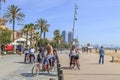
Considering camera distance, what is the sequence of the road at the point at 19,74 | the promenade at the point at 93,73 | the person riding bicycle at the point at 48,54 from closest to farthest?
the road at the point at 19,74, the promenade at the point at 93,73, the person riding bicycle at the point at 48,54

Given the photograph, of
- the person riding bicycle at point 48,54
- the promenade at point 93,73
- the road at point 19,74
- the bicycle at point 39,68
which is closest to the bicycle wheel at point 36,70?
the bicycle at point 39,68

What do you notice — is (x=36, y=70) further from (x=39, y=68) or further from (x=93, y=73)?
(x=93, y=73)

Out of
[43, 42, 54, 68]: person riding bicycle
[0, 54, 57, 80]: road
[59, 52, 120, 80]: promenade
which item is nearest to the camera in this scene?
[0, 54, 57, 80]: road

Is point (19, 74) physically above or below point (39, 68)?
below

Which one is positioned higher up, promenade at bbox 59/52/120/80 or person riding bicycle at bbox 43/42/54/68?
person riding bicycle at bbox 43/42/54/68

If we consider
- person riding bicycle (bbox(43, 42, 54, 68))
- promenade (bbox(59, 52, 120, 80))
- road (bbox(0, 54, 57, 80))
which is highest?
person riding bicycle (bbox(43, 42, 54, 68))

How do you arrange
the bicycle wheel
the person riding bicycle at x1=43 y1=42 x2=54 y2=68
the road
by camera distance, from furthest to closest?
the person riding bicycle at x1=43 y1=42 x2=54 y2=68
the bicycle wheel
the road

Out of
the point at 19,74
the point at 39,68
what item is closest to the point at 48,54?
the point at 39,68

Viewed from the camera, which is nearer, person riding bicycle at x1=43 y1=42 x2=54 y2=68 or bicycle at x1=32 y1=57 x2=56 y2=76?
bicycle at x1=32 y1=57 x2=56 y2=76

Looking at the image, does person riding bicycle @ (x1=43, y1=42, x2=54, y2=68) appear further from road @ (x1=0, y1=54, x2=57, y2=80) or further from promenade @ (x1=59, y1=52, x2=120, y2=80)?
promenade @ (x1=59, y1=52, x2=120, y2=80)

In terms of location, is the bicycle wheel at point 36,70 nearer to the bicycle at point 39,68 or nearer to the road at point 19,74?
the bicycle at point 39,68

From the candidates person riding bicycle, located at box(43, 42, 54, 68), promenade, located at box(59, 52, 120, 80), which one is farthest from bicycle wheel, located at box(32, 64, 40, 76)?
promenade, located at box(59, 52, 120, 80)

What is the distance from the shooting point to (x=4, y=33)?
3809 inches

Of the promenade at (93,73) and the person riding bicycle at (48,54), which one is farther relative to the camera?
the person riding bicycle at (48,54)
